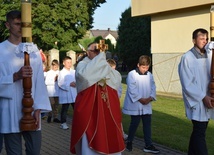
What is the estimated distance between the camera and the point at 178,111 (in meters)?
12.6

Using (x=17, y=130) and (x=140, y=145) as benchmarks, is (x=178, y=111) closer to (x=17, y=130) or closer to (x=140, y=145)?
(x=140, y=145)

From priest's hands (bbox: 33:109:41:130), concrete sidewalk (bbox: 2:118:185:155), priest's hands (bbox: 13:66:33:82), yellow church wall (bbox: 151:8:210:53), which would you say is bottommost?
concrete sidewalk (bbox: 2:118:185:155)

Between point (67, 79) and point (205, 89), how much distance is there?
509 centimetres

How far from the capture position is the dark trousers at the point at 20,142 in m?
4.01

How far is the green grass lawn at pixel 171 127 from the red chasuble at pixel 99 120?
8.20 ft

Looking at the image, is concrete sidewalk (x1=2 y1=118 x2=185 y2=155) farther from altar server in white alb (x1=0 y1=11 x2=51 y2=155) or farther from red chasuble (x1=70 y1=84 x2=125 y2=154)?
altar server in white alb (x1=0 y1=11 x2=51 y2=155)

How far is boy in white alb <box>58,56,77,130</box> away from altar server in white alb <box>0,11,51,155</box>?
591cm

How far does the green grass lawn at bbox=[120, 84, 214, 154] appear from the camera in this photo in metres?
8.02

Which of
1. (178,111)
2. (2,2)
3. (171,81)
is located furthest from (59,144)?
(2,2)

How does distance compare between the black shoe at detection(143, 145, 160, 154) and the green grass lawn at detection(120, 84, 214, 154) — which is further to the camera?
the green grass lawn at detection(120, 84, 214, 154)

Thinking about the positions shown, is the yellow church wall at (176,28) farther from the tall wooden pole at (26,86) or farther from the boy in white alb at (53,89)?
the tall wooden pole at (26,86)

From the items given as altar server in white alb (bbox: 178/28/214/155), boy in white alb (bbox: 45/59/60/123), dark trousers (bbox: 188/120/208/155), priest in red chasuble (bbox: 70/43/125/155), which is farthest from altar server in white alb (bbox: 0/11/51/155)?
boy in white alb (bbox: 45/59/60/123)

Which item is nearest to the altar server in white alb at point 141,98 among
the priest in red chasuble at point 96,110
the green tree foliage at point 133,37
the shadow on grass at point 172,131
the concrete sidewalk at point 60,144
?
the concrete sidewalk at point 60,144

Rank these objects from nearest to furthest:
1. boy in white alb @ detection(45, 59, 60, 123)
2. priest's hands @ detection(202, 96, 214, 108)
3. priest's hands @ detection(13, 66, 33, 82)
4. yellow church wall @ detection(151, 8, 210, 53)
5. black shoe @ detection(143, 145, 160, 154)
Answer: priest's hands @ detection(13, 66, 33, 82) < priest's hands @ detection(202, 96, 214, 108) < black shoe @ detection(143, 145, 160, 154) < boy in white alb @ detection(45, 59, 60, 123) < yellow church wall @ detection(151, 8, 210, 53)
